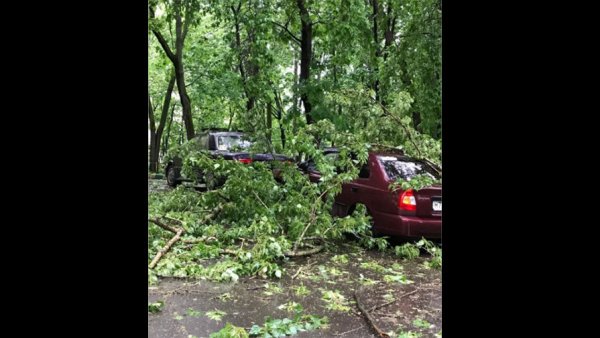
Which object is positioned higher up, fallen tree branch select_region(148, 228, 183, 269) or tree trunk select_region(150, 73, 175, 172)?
tree trunk select_region(150, 73, 175, 172)

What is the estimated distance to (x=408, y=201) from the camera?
7008mm

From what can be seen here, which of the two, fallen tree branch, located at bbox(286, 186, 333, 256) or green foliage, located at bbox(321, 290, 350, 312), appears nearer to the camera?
green foliage, located at bbox(321, 290, 350, 312)

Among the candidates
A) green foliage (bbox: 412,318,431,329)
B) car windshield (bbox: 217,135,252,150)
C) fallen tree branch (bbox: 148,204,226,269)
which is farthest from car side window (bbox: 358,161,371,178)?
car windshield (bbox: 217,135,252,150)

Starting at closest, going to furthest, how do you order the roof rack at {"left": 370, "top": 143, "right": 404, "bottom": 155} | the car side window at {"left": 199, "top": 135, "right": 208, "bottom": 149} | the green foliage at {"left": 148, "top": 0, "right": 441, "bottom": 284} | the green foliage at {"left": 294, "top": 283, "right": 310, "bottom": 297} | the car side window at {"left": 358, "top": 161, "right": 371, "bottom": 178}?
1. the green foliage at {"left": 294, "top": 283, "right": 310, "bottom": 297}
2. the green foliage at {"left": 148, "top": 0, "right": 441, "bottom": 284}
3. the car side window at {"left": 358, "top": 161, "right": 371, "bottom": 178}
4. the roof rack at {"left": 370, "top": 143, "right": 404, "bottom": 155}
5. the car side window at {"left": 199, "top": 135, "right": 208, "bottom": 149}

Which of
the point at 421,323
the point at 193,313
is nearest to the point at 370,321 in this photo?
the point at 421,323

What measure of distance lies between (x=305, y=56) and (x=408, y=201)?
26.4 ft

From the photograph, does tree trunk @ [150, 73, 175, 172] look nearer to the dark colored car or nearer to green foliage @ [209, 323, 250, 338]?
the dark colored car

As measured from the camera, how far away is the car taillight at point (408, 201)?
22.9 feet

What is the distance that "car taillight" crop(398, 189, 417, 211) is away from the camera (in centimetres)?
699
